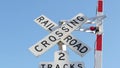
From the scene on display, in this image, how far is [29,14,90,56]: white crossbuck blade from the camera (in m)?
7.46

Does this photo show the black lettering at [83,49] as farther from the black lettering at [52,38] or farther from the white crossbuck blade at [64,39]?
the black lettering at [52,38]

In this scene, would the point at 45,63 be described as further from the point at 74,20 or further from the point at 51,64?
the point at 74,20

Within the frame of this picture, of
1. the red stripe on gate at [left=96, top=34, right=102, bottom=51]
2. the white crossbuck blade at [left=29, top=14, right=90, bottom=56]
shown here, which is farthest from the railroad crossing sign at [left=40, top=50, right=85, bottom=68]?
the red stripe on gate at [left=96, top=34, right=102, bottom=51]

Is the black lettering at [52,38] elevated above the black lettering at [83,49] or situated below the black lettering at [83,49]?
above

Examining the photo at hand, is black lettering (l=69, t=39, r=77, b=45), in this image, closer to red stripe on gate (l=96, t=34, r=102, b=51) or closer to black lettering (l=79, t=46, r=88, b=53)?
black lettering (l=79, t=46, r=88, b=53)

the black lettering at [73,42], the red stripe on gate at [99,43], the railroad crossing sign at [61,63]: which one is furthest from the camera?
the red stripe on gate at [99,43]

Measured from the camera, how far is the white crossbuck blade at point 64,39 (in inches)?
294

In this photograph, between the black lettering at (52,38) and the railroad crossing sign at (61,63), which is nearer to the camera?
the railroad crossing sign at (61,63)

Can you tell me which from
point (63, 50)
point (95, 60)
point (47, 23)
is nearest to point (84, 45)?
point (63, 50)

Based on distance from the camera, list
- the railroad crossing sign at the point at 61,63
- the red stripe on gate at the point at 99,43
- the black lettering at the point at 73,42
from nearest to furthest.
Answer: the railroad crossing sign at the point at 61,63 < the black lettering at the point at 73,42 < the red stripe on gate at the point at 99,43

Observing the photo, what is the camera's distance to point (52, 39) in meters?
7.66

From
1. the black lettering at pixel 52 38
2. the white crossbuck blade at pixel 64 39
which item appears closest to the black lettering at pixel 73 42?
the white crossbuck blade at pixel 64 39

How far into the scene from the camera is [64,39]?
7645mm

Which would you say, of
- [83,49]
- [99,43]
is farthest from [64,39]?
[99,43]
